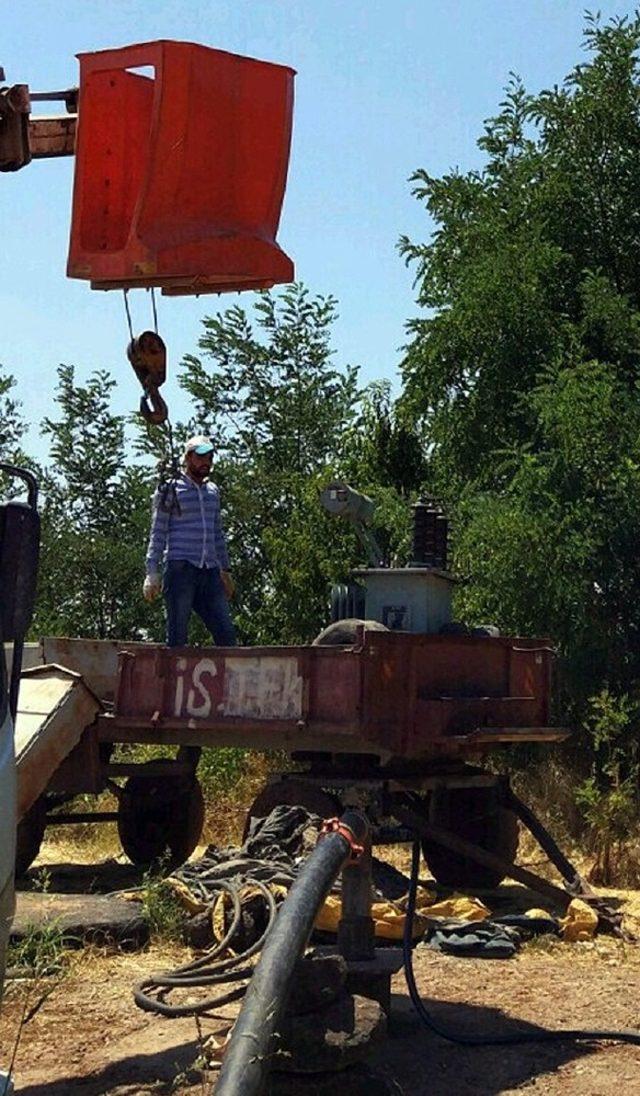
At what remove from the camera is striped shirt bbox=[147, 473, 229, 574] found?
11.4m

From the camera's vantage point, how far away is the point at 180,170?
21.0ft

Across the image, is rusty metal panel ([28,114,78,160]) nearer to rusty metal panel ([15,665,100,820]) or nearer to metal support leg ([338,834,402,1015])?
metal support leg ([338,834,402,1015])

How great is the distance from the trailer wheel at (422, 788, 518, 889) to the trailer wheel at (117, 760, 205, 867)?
222cm

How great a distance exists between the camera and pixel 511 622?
15414 mm

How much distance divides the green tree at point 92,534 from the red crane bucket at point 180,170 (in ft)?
54.6

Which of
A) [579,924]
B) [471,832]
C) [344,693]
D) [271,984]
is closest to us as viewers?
[271,984]

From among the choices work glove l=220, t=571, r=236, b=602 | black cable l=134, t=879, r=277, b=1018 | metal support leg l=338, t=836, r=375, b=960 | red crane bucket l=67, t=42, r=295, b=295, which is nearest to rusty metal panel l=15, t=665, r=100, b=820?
work glove l=220, t=571, r=236, b=602

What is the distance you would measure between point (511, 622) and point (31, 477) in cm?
1086

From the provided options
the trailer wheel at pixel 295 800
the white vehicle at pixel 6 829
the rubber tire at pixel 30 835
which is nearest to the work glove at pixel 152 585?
the rubber tire at pixel 30 835

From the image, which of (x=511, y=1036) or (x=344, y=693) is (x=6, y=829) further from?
(x=344, y=693)

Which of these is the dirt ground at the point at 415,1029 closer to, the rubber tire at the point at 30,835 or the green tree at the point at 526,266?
the rubber tire at the point at 30,835

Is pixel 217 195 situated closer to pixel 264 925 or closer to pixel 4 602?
pixel 4 602

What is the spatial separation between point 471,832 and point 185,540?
3.07 metres

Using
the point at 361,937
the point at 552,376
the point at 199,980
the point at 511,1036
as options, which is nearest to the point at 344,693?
the point at 199,980
